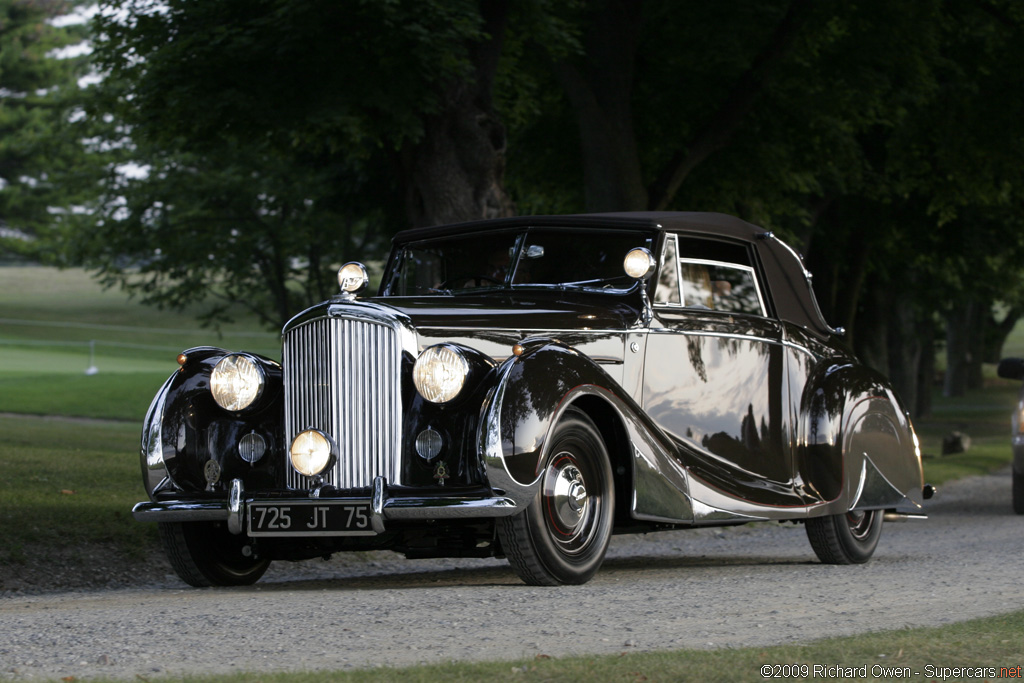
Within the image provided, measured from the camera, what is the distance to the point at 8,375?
3359cm

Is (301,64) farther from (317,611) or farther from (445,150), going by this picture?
(317,611)

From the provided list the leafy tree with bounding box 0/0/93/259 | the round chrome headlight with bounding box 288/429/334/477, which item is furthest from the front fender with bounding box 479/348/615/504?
the leafy tree with bounding box 0/0/93/259

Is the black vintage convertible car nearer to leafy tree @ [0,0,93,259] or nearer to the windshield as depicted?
the windshield

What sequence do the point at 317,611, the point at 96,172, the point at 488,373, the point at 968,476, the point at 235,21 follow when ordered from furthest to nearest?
the point at 96,172
the point at 968,476
the point at 235,21
the point at 488,373
the point at 317,611

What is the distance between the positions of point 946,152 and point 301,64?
12483 mm

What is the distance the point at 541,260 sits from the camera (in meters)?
7.30

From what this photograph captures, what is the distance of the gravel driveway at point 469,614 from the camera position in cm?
426

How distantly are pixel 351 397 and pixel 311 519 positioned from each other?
62cm

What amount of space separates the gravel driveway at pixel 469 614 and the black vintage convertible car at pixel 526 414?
0.32m

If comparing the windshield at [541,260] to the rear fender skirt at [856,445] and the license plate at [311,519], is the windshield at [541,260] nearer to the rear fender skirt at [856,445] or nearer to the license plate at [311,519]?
the rear fender skirt at [856,445]

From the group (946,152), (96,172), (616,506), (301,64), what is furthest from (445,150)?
(96,172)

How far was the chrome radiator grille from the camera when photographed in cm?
602

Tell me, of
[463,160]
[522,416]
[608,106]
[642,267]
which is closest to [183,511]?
[522,416]

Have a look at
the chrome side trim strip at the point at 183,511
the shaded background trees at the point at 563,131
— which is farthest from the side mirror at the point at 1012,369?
the chrome side trim strip at the point at 183,511
